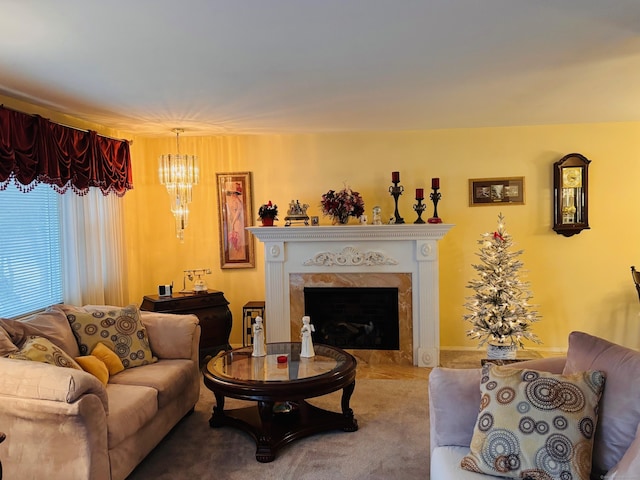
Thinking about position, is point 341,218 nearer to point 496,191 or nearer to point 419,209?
point 419,209

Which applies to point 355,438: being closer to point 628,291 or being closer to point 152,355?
point 152,355

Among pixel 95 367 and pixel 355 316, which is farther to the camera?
pixel 355 316

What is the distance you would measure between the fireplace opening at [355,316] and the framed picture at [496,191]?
135cm

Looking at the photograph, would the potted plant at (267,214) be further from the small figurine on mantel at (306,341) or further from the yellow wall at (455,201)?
the small figurine on mantel at (306,341)

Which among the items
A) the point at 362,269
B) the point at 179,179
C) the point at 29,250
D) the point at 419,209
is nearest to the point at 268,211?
the point at 179,179

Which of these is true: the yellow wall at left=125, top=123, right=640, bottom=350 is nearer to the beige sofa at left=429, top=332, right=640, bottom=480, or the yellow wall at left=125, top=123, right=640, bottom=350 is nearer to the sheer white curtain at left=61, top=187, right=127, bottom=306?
the sheer white curtain at left=61, top=187, right=127, bottom=306

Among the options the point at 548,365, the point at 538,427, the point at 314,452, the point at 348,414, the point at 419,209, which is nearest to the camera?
the point at 538,427

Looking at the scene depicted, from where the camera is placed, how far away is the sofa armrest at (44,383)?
7.72 feet

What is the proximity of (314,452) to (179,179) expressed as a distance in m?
3.03

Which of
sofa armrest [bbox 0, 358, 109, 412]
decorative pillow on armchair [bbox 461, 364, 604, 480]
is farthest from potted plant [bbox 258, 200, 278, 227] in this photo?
decorative pillow on armchair [bbox 461, 364, 604, 480]

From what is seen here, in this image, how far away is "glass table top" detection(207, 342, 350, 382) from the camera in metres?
3.15

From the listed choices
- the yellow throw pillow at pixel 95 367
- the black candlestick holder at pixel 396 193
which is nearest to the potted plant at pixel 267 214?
the black candlestick holder at pixel 396 193

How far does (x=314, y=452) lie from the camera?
308 centimetres

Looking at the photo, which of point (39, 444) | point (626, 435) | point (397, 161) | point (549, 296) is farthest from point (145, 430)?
point (549, 296)
